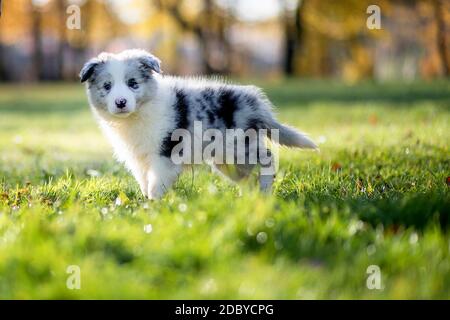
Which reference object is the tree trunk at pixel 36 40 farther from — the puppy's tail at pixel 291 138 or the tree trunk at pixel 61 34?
the puppy's tail at pixel 291 138

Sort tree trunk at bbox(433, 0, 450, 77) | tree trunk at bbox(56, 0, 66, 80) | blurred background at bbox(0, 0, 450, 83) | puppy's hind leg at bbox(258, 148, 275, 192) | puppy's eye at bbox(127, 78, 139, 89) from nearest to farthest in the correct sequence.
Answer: puppy's eye at bbox(127, 78, 139, 89), puppy's hind leg at bbox(258, 148, 275, 192), tree trunk at bbox(433, 0, 450, 77), blurred background at bbox(0, 0, 450, 83), tree trunk at bbox(56, 0, 66, 80)

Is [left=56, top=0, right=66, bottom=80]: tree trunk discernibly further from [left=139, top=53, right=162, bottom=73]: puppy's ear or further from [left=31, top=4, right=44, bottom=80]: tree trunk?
[left=139, top=53, right=162, bottom=73]: puppy's ear

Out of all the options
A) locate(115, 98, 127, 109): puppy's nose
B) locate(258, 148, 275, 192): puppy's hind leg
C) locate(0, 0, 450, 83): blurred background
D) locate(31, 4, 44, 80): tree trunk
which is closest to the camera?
locate(115, 98, 127, 109): puppy's nose

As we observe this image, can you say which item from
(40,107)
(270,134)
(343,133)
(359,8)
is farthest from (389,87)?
(270,134)

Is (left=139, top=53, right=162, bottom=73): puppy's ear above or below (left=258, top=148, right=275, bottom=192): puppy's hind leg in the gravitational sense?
above

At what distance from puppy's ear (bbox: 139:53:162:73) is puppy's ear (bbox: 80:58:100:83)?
1.28ft

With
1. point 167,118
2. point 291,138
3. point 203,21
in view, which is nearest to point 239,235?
→ point 167,118

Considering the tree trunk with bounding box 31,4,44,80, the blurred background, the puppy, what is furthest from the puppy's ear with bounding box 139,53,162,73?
the tree trunk with bounding box 31,4,44,80

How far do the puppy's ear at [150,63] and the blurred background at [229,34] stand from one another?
18855 millimetres

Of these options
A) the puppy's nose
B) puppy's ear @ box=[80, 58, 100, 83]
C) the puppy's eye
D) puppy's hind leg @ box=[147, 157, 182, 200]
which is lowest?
puppy's hind leg @ box=[147, 157, 182, 200]

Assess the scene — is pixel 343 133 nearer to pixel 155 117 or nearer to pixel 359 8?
pixel 155 117

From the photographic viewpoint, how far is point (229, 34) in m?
32.7

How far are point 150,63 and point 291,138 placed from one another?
4.52 ft

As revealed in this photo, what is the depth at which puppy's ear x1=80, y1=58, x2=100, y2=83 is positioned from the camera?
16.1ft
